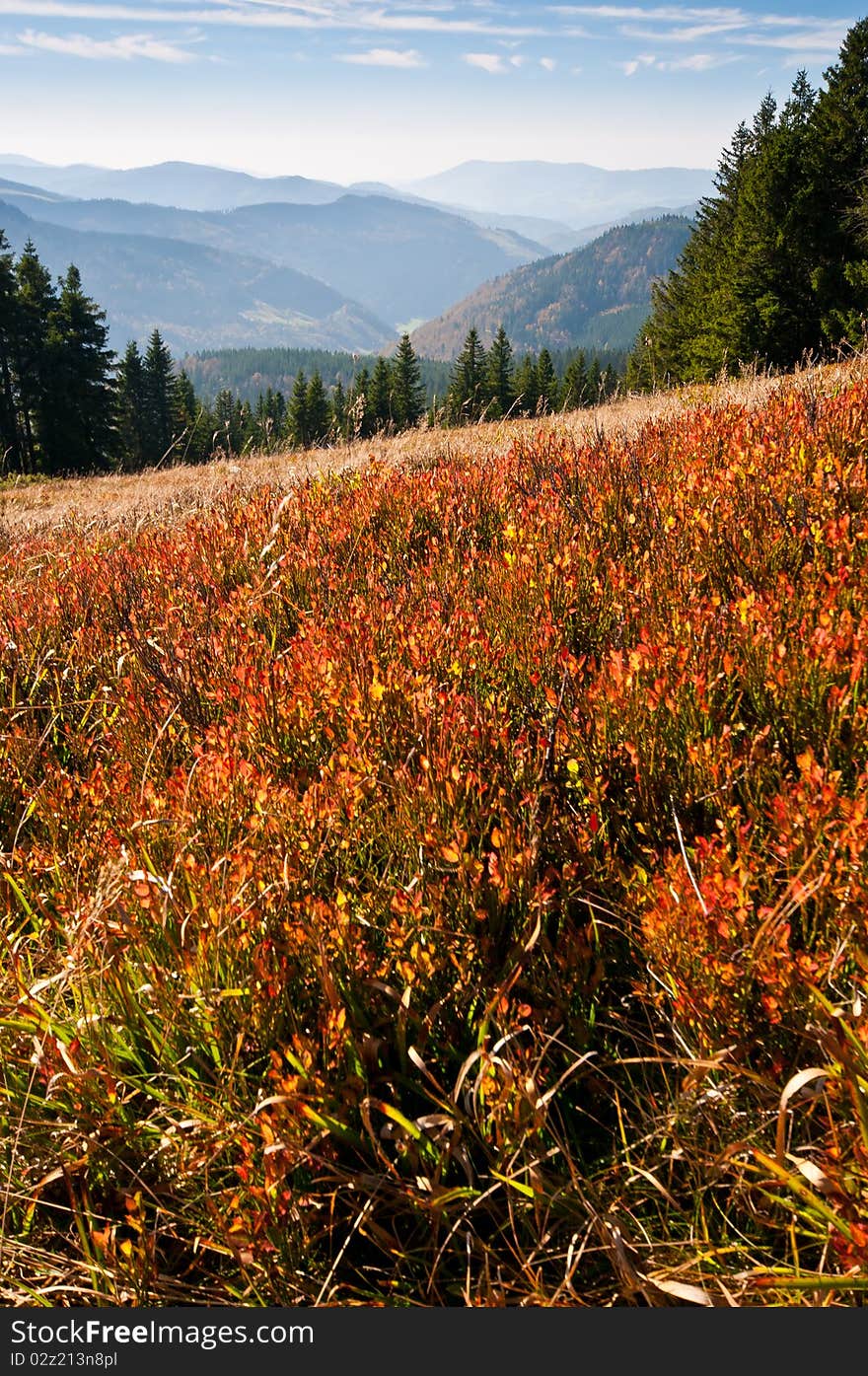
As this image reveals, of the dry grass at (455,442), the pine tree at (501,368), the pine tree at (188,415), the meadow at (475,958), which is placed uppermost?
the pine tree at (501,368)

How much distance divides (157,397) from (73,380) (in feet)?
52.9

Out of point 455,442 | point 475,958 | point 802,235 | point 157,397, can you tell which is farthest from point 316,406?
point 475,958

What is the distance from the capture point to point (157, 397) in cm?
6031

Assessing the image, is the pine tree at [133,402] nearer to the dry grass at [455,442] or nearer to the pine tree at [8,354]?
the pine tree at [8,354]

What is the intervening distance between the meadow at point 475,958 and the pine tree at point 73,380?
47.1 meters

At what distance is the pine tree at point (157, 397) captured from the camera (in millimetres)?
58562

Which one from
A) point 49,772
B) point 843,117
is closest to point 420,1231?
point 49,772

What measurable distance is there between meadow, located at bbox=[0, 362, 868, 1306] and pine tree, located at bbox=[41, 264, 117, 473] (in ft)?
154

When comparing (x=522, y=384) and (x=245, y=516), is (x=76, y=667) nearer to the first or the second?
(x=245, y=516)

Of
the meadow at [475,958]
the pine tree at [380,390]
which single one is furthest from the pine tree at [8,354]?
the meadow at [475,958]

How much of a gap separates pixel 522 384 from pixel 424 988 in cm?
8074

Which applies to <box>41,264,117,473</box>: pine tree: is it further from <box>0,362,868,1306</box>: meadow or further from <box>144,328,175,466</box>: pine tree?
<box>0,362,868,1306</box>: meadow

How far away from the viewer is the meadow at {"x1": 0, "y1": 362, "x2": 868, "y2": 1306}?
149 centimetres

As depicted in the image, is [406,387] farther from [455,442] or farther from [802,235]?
[455,442]
